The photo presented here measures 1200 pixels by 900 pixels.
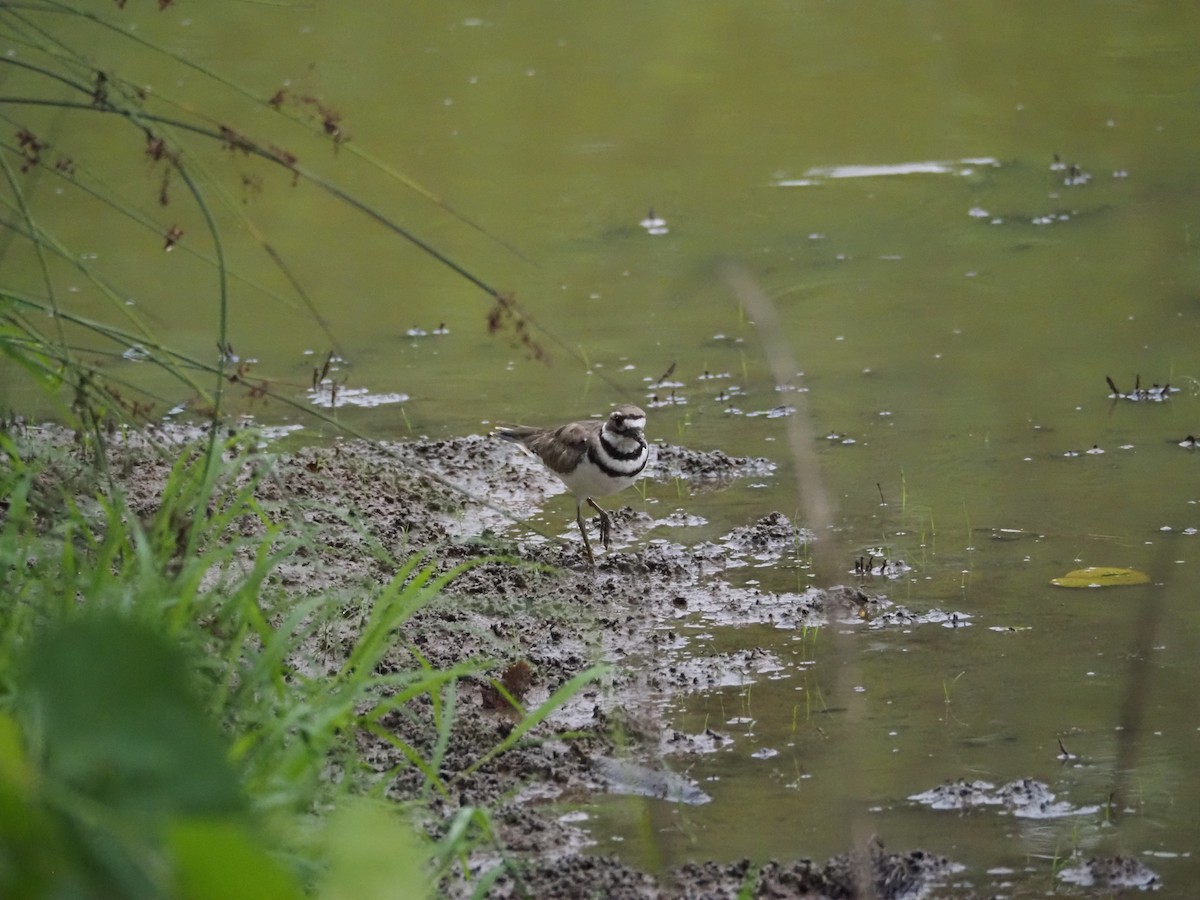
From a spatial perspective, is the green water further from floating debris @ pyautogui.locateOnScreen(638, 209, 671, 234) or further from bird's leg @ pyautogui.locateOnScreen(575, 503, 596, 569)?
bird's leg @ pyautogui.locateOnScreen(575, 503, 596, 569)

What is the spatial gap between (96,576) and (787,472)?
10.8 feet

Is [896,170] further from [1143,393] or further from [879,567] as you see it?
[879,567]

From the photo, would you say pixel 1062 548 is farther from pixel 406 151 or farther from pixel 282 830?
pixel 406 151

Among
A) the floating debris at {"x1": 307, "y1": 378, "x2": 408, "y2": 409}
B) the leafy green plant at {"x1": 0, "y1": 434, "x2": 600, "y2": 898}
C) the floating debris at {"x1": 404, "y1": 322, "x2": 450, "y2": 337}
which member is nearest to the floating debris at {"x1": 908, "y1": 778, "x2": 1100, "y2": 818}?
the leafy green plant at {"x1": 0, "y1": 434, "x2": 600, "y2": 898}

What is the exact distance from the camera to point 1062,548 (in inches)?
193

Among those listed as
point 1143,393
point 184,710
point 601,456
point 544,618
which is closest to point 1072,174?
point 1143,393

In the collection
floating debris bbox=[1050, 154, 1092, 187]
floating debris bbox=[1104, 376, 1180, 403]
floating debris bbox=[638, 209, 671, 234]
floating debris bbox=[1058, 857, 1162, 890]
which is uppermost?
floating debris bbox=[1050, 154, 1092, 187]

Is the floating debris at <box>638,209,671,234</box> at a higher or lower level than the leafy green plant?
higher

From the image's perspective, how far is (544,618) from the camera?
464cm

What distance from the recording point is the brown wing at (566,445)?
5162mm

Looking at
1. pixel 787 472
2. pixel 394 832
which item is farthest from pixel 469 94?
pixel 394 832

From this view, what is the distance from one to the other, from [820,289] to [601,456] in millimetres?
2886

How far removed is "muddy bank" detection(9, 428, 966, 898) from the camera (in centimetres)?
320

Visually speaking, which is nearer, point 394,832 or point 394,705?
point 394,832
